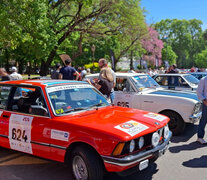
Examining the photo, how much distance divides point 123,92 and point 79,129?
150 inches

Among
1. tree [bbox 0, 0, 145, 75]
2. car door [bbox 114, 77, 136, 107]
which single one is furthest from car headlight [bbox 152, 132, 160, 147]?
tree [bbox 0, 0, 145, 75]

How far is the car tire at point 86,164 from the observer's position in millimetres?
3252

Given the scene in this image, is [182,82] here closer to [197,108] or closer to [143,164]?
[197,108]

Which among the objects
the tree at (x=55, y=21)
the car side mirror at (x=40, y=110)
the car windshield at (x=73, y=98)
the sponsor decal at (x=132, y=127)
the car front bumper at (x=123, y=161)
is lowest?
the car front bumper at (x=123, y=161)

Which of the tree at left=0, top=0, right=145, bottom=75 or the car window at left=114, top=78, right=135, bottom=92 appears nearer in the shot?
the car window at left=114, top=78, right=135, bottom=92

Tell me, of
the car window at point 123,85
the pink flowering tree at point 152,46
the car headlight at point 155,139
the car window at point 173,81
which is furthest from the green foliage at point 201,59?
the car headlight at point 155,139

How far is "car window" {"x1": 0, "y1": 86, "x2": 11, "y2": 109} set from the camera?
4.74 metres

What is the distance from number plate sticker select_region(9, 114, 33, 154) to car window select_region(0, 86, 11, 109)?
1.60 ft

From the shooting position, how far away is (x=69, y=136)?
3.50 metres

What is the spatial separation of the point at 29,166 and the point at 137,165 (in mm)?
2202

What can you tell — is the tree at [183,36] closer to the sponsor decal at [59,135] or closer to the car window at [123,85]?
the car window at [123,85]

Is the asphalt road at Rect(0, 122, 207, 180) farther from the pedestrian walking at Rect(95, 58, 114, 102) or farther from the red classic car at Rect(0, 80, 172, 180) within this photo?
the pedestrian walking at Rect(95, 58, 114, 102)

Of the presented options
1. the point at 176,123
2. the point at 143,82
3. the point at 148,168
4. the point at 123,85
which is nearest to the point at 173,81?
the point at 143,82

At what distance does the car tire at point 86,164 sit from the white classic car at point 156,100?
11.3 ft
